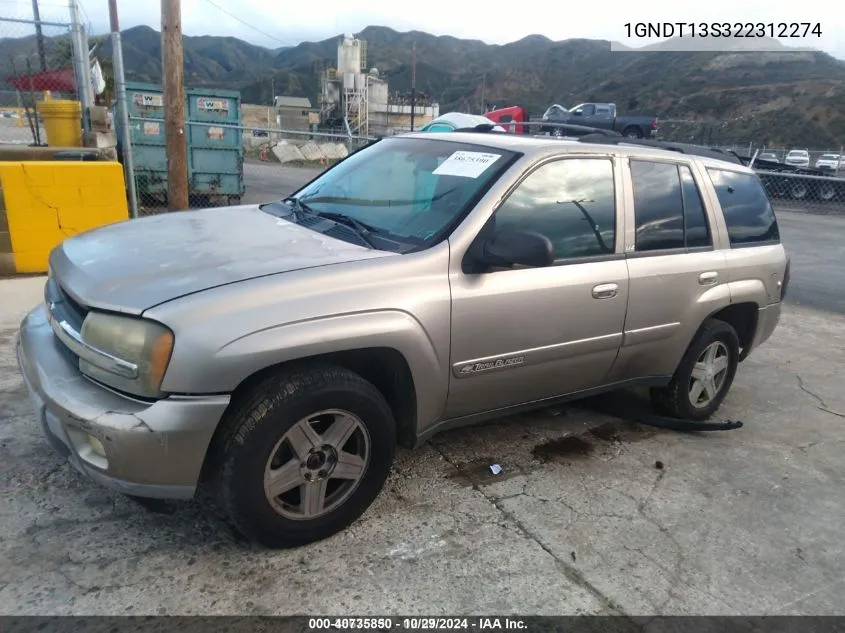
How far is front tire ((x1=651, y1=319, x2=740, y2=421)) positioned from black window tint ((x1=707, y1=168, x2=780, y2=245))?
0.62 metres

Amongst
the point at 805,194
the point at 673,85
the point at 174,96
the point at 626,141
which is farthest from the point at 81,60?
the point at 673,85

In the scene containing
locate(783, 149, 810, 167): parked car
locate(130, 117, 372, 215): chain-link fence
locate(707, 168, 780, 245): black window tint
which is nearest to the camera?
locate(707, 168, 780, 245): black window tint

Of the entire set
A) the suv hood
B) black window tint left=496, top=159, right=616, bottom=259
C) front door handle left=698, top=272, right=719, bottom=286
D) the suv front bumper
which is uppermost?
black window tint left=496, top=159, right=616, bottom=259

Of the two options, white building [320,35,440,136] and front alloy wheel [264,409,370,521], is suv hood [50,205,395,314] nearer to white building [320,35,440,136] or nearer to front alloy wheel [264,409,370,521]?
front alloy wheel [264,409,370,521]

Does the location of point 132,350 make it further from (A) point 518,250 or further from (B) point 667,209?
(B) point 667,209

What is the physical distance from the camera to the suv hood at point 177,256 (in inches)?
97.5

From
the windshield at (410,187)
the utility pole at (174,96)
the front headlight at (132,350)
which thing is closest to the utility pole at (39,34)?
the utility pole at (174,96)

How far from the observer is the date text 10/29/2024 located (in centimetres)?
235

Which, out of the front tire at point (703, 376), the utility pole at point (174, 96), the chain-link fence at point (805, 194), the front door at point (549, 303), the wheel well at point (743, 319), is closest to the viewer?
the front door at point (549, 303)

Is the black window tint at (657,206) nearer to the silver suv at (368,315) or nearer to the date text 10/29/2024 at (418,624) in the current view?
the silver suv at (368,315)

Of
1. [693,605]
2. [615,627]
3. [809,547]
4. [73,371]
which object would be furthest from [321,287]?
[809,547]

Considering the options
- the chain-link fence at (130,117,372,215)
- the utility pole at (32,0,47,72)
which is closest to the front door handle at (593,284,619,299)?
the chain-link fence at (130,117,372,215)

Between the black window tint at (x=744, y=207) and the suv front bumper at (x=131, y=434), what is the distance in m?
3.42

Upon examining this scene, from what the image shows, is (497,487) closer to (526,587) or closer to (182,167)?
(526,587)
